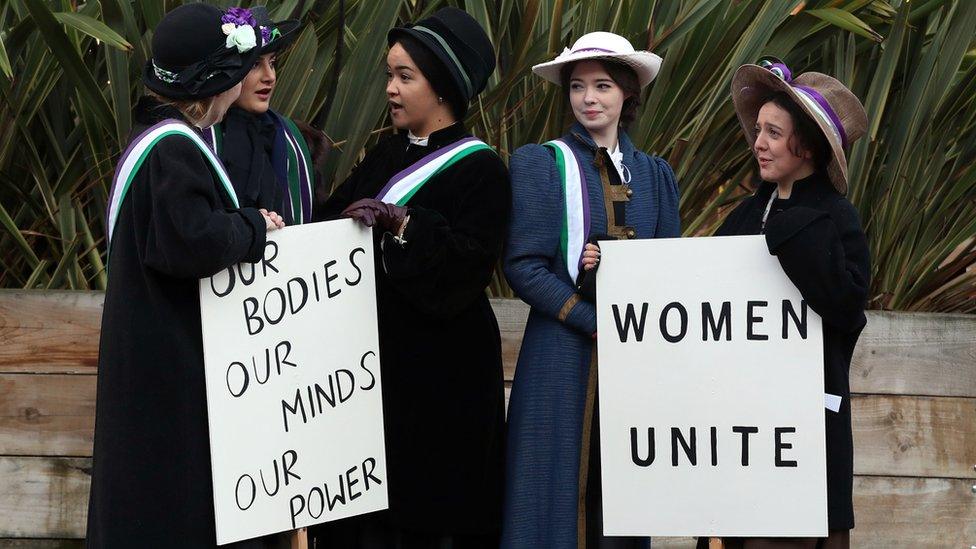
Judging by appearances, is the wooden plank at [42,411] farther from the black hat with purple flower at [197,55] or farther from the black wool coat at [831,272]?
the black wool coat at [831,272]

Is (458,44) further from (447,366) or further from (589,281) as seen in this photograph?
(447,366)

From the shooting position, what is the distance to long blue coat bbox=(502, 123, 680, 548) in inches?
138

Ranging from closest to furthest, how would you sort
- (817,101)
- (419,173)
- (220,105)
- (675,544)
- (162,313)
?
A: (162,313) → (220,105) → (817,101) → (419,173) → (675,544)

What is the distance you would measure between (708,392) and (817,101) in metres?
0.71

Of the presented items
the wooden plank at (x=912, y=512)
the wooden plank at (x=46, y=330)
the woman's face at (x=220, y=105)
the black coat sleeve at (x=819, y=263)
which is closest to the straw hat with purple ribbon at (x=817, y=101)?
the black coat sleeve at (x=819, y=263)

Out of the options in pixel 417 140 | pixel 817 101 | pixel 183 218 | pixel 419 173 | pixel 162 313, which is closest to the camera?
pixel 183 218

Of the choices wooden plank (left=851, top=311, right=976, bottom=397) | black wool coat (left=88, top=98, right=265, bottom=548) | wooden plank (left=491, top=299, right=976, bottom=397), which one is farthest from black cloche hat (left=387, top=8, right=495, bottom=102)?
wooden plank (left=851, top=311, right=976, bottom=397)

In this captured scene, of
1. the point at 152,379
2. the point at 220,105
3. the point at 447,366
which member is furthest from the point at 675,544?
the point at 220,105

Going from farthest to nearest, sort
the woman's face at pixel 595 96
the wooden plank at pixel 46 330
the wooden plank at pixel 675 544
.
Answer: the wooden plank at pixel 675 544 < the wooden plank at pixel 46 330 < the woman's face at pixel 595 96

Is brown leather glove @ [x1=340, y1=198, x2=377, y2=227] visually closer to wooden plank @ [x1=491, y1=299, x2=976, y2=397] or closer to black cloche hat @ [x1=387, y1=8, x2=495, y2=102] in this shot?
black cloche hat @ [x1=387, y1=8, x2=495, y2=102]

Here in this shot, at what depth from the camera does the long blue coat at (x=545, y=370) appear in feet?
11.5

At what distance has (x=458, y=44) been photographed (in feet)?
11.6

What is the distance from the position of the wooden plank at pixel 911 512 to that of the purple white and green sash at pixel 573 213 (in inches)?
55.1

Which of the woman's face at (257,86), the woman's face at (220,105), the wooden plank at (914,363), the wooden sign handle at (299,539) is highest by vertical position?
the woman's face at (257,86)
